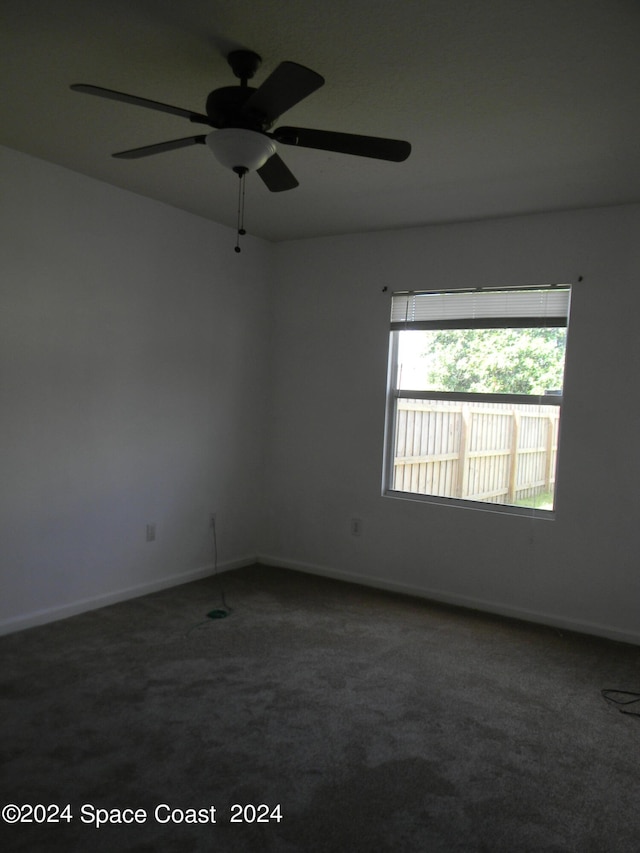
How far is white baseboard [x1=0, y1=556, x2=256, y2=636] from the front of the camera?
3.38m

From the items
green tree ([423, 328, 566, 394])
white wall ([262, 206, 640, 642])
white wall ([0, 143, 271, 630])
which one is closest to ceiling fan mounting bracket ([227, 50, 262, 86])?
white wall ([0, 143, 271, 630])

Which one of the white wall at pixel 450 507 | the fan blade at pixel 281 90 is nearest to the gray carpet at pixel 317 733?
the white wall at pixel 450 507

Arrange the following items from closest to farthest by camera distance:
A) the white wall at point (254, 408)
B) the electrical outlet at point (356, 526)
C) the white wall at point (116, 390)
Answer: the white wall at point (116, 390), the white wall at point (254, 408), the electrical outlet at point (356, 526)

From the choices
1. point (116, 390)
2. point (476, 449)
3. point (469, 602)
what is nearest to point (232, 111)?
point (116, 390)

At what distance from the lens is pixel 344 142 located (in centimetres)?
217

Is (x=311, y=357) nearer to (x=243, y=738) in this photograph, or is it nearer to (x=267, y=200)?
(x=267, y=200)

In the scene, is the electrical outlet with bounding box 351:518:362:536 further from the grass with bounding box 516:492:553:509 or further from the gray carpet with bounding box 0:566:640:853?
the grass with bounding box 516:492:553:509

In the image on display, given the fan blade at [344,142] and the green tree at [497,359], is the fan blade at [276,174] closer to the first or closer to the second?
the fan blade at [344,142]

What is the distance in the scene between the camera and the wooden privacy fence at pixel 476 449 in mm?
3975

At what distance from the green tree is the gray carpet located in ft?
5.00

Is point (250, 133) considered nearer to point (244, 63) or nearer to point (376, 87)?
point (244, 63)

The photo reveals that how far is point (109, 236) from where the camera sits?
377 centimetres

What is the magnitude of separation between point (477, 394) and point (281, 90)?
2.67 meters

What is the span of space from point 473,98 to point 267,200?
66.1 inches
